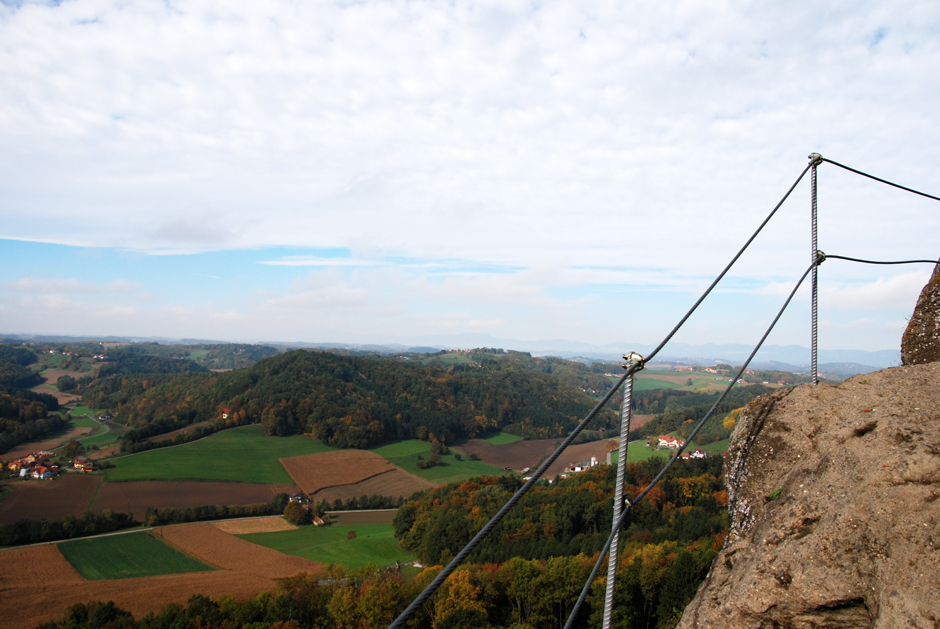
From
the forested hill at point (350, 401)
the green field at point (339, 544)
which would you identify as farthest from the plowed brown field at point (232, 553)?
the forested hill at point (350, 401)

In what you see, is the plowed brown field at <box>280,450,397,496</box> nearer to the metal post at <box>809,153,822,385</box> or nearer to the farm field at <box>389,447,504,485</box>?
the farm field at <box>389,447,504,485</box>

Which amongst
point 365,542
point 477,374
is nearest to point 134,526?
Answer: point 365,542

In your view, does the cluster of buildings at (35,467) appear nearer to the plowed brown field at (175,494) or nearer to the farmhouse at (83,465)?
the farmhouse at (83,465)

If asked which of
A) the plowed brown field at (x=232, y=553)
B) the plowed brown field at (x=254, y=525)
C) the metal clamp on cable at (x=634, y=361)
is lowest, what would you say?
the plowed brown field at (x=254, y=525)

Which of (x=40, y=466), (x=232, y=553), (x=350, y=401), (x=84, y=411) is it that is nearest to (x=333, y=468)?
(x=350, y=401)

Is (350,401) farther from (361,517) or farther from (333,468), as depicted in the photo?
(361,517)
